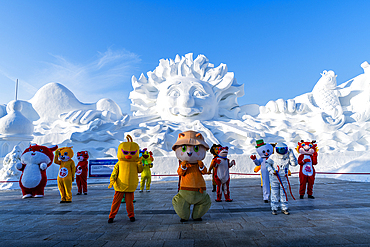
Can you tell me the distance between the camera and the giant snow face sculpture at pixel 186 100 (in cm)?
1408

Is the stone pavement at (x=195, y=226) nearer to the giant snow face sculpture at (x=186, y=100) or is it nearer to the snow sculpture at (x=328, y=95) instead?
the giant snow face sculpture at (x=186, y=100)

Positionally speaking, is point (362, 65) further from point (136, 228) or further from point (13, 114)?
point (13, 114)

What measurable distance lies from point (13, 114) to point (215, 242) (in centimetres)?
999

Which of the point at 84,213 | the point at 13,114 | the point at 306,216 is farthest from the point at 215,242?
the point at 13,114

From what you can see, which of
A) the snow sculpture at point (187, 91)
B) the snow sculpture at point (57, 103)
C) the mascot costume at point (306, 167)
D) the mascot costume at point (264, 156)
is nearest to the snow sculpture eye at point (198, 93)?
the snow sculpture at point (187, 91)

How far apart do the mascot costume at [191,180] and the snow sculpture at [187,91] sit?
10017 millimetres

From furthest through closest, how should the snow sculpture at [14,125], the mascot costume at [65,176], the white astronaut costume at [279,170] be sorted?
the snow sculpture at [14,125] < the mascot costume at [65,176] < the white astronaut costume at [279,170]

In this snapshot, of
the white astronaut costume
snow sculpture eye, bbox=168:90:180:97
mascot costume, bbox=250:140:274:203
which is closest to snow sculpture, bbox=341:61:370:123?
snow sculpture eye, bbox=168:90:180:97

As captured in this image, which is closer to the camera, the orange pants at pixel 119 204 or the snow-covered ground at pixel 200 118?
the orange pants at pixel 119 204

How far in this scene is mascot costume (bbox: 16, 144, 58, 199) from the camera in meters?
6.54

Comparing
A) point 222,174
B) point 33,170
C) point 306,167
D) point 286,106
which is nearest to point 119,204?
point 222,174

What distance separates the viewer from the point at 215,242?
281cm

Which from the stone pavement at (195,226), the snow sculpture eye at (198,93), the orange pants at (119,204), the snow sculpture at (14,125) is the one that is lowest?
the stone pavement at (195,226)

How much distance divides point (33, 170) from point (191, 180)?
4.86 meters
